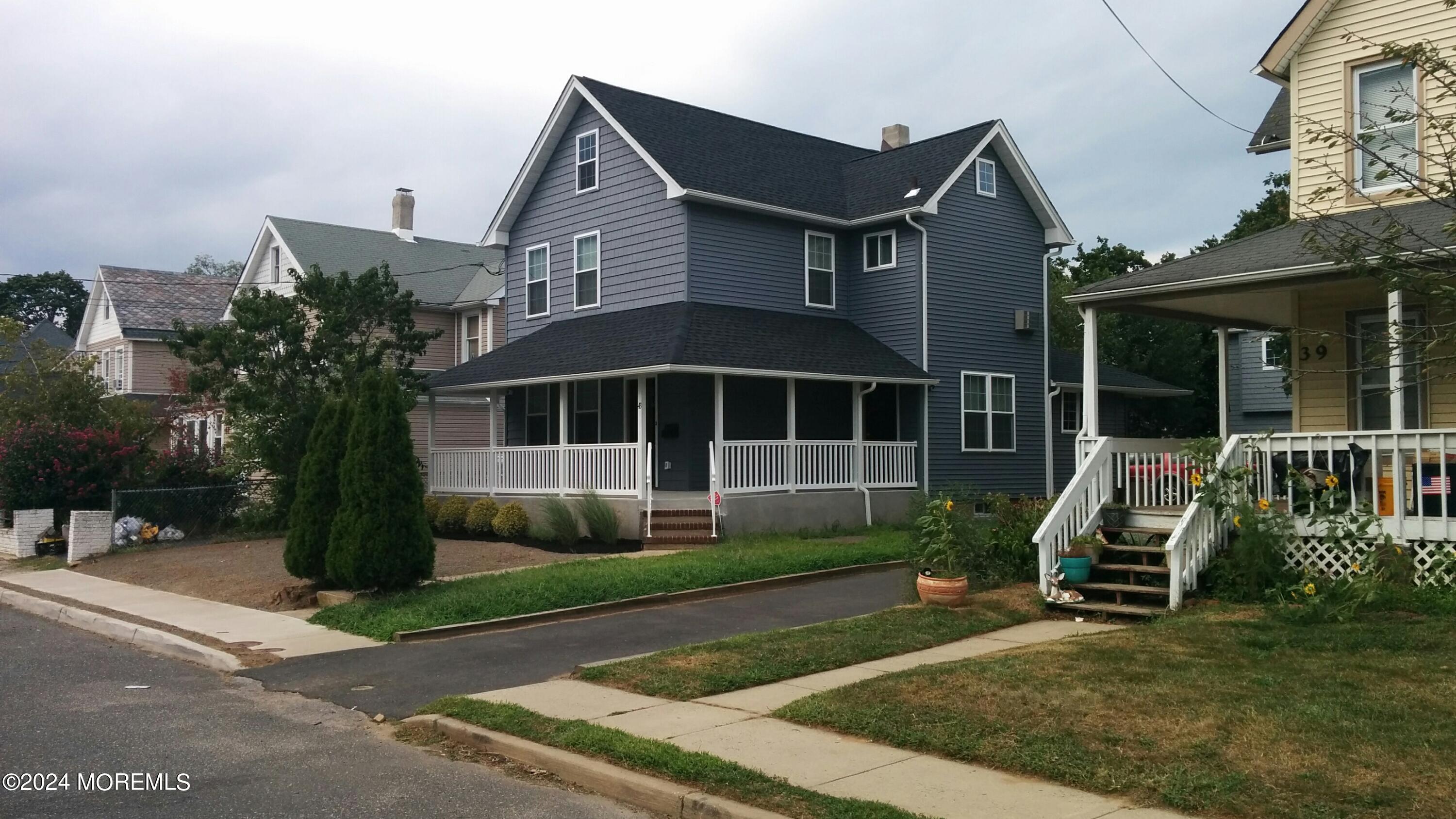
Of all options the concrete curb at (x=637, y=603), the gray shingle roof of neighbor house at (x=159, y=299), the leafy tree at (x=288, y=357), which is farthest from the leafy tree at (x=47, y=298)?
the concrete curb at (x=637, y=603)

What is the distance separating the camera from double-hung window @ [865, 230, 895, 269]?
2466cm

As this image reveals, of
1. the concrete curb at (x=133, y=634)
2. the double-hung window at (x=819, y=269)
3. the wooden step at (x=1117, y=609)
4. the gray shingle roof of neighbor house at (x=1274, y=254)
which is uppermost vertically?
the double-hung window at (x=819, y=269)

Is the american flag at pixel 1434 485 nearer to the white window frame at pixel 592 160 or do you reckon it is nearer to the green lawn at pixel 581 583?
the green lawn at pixel 581 583

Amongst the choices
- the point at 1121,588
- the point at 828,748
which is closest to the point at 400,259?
the point at 1121,588

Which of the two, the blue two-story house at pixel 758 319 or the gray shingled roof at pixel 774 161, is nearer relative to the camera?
the blue two-story house at pixel 758 319

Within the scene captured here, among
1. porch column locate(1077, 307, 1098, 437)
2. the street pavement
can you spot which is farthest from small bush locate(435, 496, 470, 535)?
porch column locate(1077, 307, 1098, 437)

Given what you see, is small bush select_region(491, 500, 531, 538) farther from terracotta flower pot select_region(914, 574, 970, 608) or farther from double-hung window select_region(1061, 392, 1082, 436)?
double-hung window select_region(1061, 392, 1082, 436)

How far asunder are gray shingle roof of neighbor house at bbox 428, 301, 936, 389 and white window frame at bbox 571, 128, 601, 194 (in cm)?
277

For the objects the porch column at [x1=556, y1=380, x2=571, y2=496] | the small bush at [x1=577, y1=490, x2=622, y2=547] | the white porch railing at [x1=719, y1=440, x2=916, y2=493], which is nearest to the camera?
the small bush at [x1=577, y1=490, x2=622, y2=547]

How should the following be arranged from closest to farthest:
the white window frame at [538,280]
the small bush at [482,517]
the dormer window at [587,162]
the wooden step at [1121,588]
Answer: the wooden step at [1121,588]
the small bush at [482,517]
the dormer window at [587,162]
the white window frame at [538,280]

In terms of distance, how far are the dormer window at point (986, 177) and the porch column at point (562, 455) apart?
1005cm

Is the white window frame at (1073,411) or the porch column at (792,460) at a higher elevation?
the white window frame at (1073,411)

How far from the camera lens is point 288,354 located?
24734 mm

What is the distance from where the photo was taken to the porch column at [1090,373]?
47.4 feet
